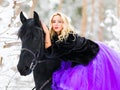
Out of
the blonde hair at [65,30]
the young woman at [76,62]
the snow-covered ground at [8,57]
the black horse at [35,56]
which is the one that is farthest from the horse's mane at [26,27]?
the snow-covered ground at [8,57]

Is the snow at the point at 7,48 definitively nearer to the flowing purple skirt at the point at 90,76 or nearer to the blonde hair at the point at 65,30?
the blonde hair at the point at 65,30

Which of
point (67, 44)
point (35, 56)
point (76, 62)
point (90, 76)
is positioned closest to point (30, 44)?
point (35, 56)

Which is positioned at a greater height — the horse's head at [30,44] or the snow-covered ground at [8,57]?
the horse's head at [30,44]

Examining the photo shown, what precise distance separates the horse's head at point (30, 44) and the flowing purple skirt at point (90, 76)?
33 centimetres

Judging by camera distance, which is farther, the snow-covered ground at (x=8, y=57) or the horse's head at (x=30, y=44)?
the snow-covered ground at (x=8, y=57)

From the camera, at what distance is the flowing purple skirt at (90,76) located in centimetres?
516

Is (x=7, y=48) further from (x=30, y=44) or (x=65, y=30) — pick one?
(x=30, y=44)

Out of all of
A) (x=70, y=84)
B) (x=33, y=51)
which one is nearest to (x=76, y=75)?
(x=70, y=84)

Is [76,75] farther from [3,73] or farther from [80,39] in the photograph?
[3,73]

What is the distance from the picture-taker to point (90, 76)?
519 cm

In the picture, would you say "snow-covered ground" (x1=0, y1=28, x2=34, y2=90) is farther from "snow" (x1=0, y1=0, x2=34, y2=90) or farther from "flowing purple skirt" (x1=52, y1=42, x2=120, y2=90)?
"flowing purple skirt" (x1=52, y1=42, x2=120, y2=90)

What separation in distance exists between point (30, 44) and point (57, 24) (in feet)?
1.64

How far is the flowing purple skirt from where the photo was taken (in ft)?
16.9

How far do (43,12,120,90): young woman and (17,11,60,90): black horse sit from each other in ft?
0.23
